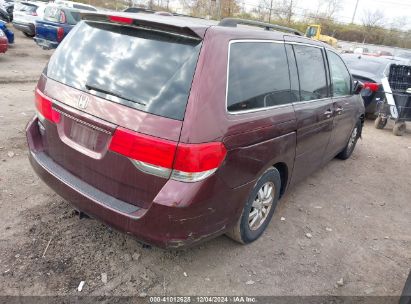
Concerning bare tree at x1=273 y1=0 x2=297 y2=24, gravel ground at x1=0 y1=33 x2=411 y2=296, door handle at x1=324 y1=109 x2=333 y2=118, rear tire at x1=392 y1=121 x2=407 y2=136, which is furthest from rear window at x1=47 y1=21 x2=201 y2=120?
bare tree at x1=273 y1=0 x2=297 y2=24

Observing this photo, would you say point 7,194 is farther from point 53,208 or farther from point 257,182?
point 257,182

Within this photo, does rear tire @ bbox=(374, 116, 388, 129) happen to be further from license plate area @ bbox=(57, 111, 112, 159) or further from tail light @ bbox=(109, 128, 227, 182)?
license plate area @ bbox=(57, 111, 112, 159)

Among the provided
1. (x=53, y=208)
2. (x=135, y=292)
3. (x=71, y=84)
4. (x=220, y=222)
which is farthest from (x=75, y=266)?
(x=71, y=84)

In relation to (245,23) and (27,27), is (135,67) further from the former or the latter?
(27,27)

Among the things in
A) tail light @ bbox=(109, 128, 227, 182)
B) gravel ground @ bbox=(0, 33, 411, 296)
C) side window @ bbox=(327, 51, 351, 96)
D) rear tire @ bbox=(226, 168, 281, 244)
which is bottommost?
gravel ground @ bbox=(0, 33, 411, 296)

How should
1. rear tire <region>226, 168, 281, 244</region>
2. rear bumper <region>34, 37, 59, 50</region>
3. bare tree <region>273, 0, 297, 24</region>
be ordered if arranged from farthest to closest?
bare tree <region>273, 0, 297, 24</region>, rear bumper <region>34, 37, 59, 50</region>, rear tire <region>226, 168, 281, 244</region>

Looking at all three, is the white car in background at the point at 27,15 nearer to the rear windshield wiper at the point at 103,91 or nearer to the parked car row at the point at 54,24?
the parked car row at the point at 54,24

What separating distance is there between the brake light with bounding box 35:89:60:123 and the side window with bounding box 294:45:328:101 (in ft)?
7.47

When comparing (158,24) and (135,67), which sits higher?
(158,24)

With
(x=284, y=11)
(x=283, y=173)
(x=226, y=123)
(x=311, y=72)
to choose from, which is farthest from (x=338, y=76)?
(x=284, y=11)

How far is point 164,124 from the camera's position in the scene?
2295 mm

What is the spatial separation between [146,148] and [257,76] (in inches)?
46.3

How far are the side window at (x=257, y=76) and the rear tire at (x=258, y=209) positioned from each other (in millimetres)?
679

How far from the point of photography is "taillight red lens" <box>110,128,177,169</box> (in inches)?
89.5
